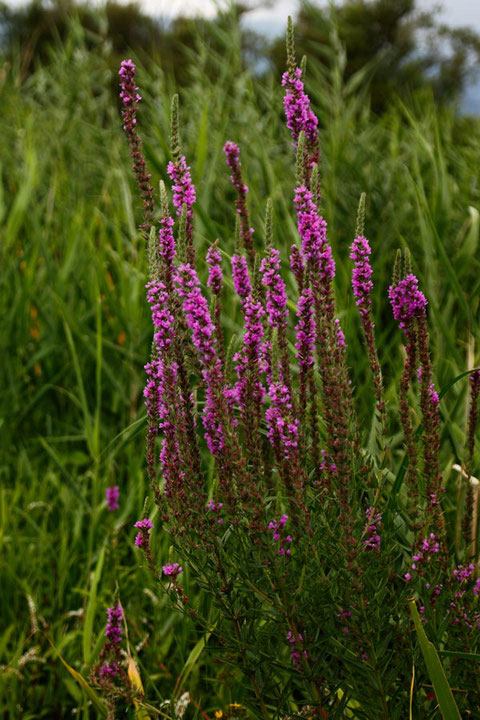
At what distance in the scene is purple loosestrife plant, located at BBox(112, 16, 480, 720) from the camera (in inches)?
60.2

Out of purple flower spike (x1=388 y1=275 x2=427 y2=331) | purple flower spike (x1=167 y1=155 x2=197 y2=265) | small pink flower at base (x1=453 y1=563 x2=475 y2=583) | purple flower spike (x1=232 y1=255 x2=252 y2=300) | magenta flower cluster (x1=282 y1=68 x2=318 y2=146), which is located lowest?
small pink flower at base (x1=453 y1=563 x2=475 y2=583)

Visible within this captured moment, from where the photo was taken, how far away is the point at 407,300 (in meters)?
1.66

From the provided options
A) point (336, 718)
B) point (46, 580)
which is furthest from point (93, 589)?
point (336, 718)

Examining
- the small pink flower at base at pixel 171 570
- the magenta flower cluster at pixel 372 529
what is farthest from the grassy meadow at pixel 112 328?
the magenta flower cluster at pixel 372 529

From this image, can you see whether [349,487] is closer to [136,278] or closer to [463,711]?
[463,711]

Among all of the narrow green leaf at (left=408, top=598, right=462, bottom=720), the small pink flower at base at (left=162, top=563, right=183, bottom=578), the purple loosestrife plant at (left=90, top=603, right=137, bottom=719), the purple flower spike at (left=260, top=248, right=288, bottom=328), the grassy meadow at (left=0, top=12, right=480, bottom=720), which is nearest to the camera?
the narrow green leaf at (left=408, top=598, right=462, bottom=720)

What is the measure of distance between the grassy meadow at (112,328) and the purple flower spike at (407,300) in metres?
0.57

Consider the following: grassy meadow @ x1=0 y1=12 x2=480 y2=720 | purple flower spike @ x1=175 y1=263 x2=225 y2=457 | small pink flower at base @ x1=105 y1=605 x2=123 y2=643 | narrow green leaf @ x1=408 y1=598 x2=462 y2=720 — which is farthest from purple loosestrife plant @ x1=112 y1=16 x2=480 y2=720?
small pink flower at base @ x1=105 y1=605 x2=123 y2=643

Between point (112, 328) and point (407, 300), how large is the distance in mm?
2314

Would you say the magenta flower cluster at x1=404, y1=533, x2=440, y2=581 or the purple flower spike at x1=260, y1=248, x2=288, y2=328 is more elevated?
the purple flower spike at x1=260, y1=248, x2=288, y2=328

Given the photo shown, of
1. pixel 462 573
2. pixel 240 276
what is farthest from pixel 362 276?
pixel 462 573

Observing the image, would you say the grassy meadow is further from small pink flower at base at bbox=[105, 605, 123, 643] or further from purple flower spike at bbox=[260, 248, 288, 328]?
purple flower spike at bbox=[260, 248, 288, 328]

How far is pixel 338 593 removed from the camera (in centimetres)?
163

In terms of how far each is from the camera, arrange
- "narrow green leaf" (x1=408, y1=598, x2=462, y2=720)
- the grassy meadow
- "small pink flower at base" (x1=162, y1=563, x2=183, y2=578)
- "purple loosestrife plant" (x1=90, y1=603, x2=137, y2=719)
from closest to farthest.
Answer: "narrow green leaf" (x1=408, y1=598, x2=462, y2=720)
"small pink flower at base" (x1=162, y1=563, x2=183, y2=578)
"purple loosestrife plant" (x1=90, y1=603, x2=137, y2=719)
the grassy meadow
